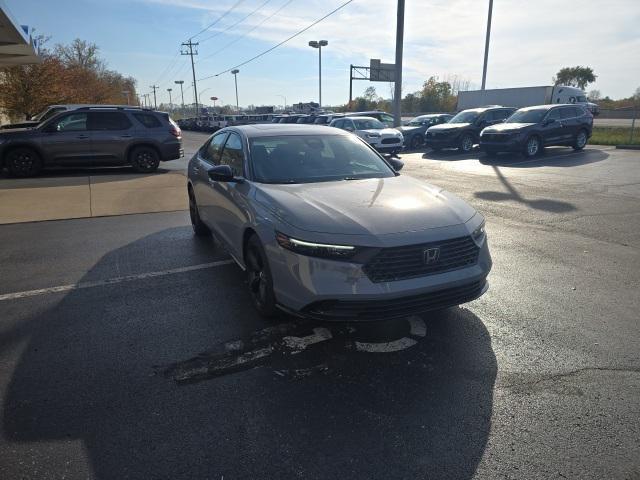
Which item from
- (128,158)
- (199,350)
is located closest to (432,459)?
(199,350)

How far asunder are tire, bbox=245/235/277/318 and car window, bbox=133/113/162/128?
11401mm

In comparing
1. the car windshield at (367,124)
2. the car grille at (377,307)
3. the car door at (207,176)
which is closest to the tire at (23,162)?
the car door at (207,176)

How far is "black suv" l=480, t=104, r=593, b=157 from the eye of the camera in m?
15.6

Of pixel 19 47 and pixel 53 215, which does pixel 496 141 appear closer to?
pixel 53 215

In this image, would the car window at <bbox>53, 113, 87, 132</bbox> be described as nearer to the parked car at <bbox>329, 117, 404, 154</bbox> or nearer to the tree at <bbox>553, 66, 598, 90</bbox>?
the parked car at <bbox>329, 117, 404, 154</bbox>

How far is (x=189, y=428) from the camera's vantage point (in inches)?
103

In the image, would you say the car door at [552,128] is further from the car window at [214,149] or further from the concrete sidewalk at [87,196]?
the car window at [214,149]

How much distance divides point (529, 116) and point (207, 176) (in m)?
14.6

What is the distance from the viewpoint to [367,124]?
18.8m

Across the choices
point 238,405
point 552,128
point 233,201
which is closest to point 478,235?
point 238,405

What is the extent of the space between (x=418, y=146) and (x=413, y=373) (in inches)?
808

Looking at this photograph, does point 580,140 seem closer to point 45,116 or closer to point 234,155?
point 234,155

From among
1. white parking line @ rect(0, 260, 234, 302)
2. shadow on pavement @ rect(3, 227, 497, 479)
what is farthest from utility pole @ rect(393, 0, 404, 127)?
shadow on pavement @ rect(3, 227, 497, 479)

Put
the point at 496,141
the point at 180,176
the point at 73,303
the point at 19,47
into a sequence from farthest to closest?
the point at 19,47
the point at 496,141
the point at 180,176
the point at 73,303
